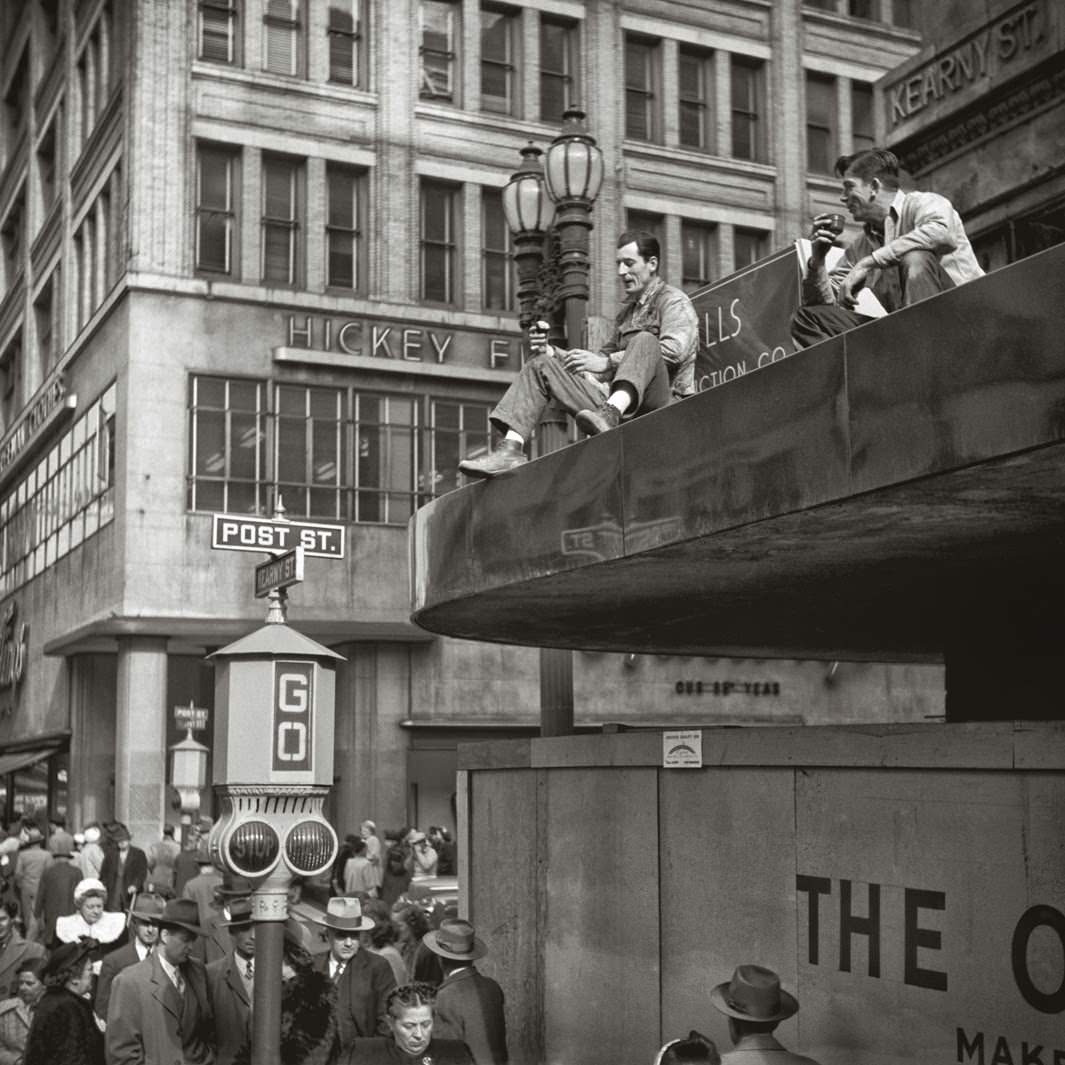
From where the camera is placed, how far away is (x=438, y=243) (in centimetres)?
3481

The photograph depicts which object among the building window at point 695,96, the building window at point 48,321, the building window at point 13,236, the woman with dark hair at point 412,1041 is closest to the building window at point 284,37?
the building window at point 695,96

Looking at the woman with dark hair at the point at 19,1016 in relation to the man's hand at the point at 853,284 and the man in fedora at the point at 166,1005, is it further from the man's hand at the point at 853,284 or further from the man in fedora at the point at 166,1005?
the man's hand at the point at 853,284

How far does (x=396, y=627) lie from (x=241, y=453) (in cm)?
469

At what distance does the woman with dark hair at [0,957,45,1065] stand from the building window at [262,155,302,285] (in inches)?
955

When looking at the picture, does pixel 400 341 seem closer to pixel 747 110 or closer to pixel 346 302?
pixel 346 302

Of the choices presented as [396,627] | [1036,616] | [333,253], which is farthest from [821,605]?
[333,253]

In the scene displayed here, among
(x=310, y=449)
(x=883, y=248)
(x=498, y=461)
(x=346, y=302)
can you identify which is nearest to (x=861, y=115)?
(x=346, y=302)

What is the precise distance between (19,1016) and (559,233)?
6.99m

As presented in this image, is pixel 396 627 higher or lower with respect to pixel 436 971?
higher

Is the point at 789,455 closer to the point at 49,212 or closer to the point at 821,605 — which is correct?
the point at 821,605

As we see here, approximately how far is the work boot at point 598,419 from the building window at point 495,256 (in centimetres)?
2624

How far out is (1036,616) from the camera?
10.3 m

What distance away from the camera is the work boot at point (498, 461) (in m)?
9.35

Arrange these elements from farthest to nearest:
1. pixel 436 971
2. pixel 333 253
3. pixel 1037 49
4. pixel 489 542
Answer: pixel 333 253, pixel 1037 49, pixel 436 971, pixel 489 542
